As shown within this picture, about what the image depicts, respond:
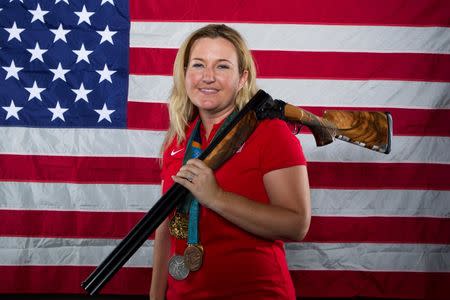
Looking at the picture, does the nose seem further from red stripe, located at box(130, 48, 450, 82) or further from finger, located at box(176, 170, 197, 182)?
red stripe, located at box(130, 48, 450, 82)

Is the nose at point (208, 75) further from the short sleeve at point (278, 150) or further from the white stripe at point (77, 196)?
the white stripe at point (77, 196)

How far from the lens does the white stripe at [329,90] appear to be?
280cm

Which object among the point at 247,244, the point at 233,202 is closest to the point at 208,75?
the point at 233,202

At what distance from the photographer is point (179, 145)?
64.6 inches

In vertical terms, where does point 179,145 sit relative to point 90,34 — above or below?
below

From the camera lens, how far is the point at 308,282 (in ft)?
9.39

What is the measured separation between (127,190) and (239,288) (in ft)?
5.31

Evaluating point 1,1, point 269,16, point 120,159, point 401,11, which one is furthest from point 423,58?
point 1,1

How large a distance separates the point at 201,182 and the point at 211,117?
13.2 inches

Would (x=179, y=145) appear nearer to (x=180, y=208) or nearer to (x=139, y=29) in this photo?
(x=180, y=208)

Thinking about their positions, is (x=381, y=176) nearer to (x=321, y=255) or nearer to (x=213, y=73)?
(x=321, y=255)

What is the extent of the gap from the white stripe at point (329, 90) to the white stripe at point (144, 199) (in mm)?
542

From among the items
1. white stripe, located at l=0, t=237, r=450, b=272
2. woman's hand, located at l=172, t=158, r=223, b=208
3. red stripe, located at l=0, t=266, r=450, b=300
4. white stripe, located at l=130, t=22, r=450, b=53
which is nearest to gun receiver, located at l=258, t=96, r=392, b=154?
woman's hand, located at l=172, t=158, r=223, b=208

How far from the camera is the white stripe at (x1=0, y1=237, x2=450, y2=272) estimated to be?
2807mm
